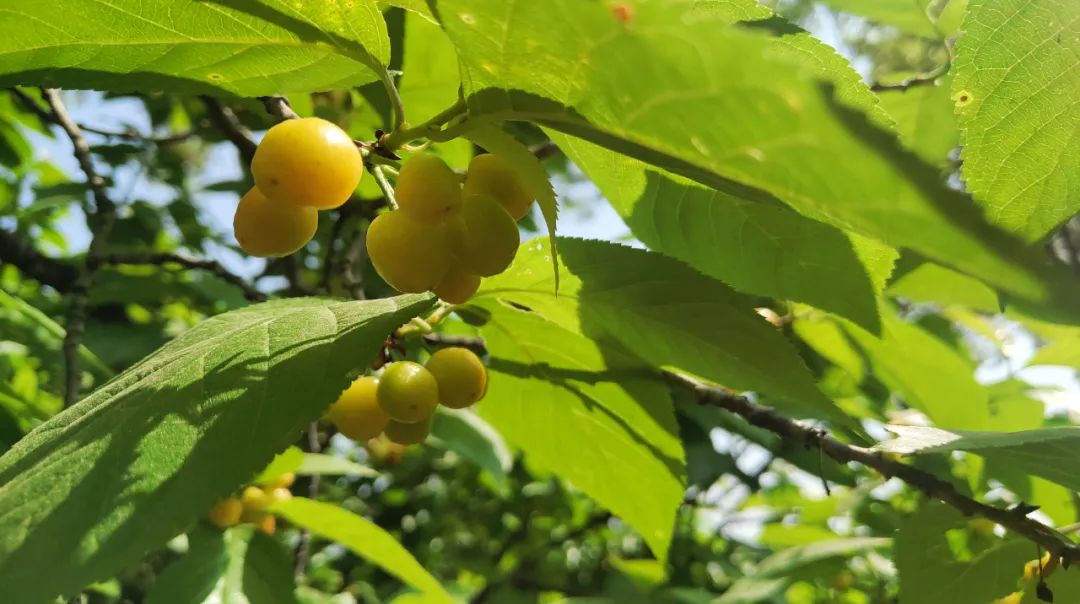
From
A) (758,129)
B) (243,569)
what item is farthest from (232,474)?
(243,569)

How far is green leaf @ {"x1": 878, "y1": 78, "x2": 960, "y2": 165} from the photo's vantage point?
2.12 m

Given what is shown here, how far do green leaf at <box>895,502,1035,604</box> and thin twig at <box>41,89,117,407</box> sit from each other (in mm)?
1627

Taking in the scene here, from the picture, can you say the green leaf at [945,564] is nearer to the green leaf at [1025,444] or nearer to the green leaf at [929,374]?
the green leaf at [1025,444]

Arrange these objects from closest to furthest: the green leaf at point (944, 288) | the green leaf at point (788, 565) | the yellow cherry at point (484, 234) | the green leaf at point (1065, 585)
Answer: the green leaf at point (944, 288) → the yellow cherry at point (484, 234) → the green leaf at point (1065, 585) → the green leaf at point (788, 565)

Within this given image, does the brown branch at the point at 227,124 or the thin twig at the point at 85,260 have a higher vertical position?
the brown branch at the point at 227,124

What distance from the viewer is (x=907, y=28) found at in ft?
7.16

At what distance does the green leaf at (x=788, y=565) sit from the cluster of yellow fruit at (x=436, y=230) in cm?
181

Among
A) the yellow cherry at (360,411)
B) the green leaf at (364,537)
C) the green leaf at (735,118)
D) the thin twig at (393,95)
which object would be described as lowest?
the green leaf at (364,537)

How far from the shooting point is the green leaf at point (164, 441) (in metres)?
0.79

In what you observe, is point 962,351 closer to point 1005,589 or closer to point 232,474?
point 1005,589

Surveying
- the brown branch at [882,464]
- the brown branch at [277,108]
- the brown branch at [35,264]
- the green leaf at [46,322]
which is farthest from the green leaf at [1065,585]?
the brown branch at [35,264]

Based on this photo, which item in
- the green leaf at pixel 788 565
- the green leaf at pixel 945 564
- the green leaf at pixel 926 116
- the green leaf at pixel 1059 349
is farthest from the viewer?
the green leaf at pixel 1059 349

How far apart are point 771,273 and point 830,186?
0.54 m

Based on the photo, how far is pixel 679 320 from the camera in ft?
4.13
